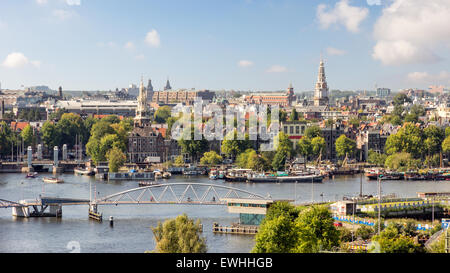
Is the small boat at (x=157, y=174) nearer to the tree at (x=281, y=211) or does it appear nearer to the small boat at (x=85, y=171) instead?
the small boat at (x=85, y=171)

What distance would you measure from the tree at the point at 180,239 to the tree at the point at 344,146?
2036cm

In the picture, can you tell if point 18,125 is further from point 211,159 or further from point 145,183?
point 145,183

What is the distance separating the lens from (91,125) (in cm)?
3716

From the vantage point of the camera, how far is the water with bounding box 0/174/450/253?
481 inches

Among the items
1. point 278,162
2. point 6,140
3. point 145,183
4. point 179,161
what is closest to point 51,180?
point 145,183

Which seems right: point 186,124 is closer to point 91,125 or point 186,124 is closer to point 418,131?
point 91,125

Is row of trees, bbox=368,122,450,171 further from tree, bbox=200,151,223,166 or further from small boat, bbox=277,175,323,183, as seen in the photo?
tree, bbox=200,151,223,166

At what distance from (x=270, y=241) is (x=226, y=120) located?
82.6 feet

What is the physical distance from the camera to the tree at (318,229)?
30.7 ft

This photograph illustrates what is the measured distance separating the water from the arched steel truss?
18 centimetres

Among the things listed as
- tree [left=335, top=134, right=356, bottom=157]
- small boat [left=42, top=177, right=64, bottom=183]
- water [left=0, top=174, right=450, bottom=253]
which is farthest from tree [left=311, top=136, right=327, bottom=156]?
small boat [left=42, top=177, right=64, bottom=183]

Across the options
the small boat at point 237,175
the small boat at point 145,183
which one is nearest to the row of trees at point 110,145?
the small boat at point 145,183

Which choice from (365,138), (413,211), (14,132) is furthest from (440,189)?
(14,132)

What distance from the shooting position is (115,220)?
593 inches
